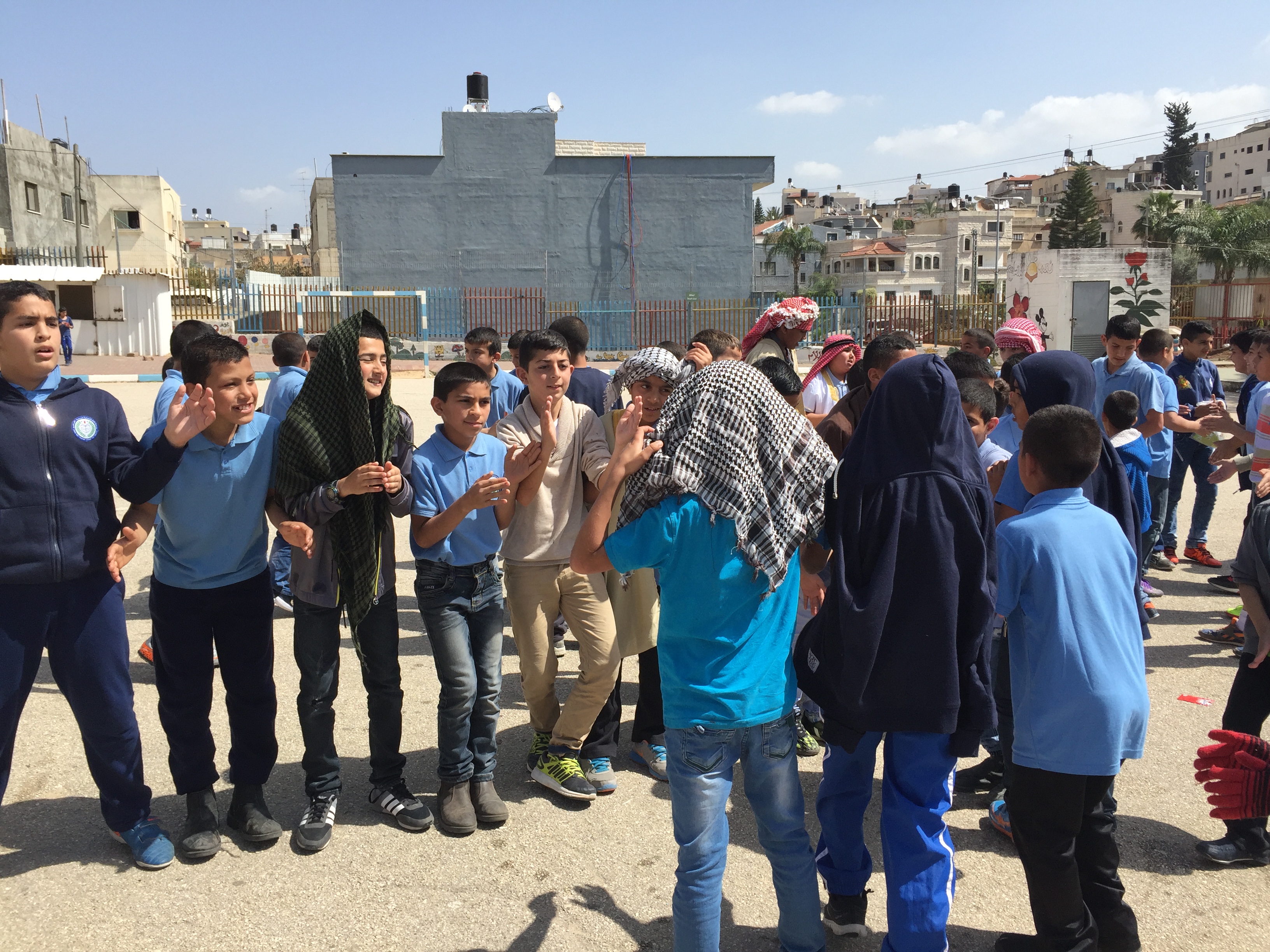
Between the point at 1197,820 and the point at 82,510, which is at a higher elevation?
the point at 82,510

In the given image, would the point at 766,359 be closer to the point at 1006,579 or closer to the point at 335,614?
the point at 1006,579

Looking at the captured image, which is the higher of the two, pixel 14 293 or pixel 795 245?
pixel 795 245

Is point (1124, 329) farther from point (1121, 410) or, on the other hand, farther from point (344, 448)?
point (344, 448)

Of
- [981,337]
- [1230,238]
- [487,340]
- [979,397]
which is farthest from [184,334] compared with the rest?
[1230,238]

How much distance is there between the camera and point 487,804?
150 inches

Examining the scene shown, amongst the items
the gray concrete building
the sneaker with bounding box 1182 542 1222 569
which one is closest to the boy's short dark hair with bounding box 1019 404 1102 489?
the sneaker with bounding box 1182 542 1222 569

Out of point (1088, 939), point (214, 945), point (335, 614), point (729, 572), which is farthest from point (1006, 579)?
point (214, 945)

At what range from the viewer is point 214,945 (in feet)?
10.00

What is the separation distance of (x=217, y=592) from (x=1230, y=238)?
4964 cm

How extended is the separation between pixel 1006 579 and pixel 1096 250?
26.0 metres

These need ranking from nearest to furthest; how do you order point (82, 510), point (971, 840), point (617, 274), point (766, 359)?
point (82, 510) < point (971, 840) < point (766, 359) < point (617, 274)

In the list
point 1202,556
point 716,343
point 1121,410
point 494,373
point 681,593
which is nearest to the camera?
point 681,593

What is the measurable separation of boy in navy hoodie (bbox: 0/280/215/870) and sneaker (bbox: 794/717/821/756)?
8.80 feet

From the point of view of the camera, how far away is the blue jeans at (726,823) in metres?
2.56
